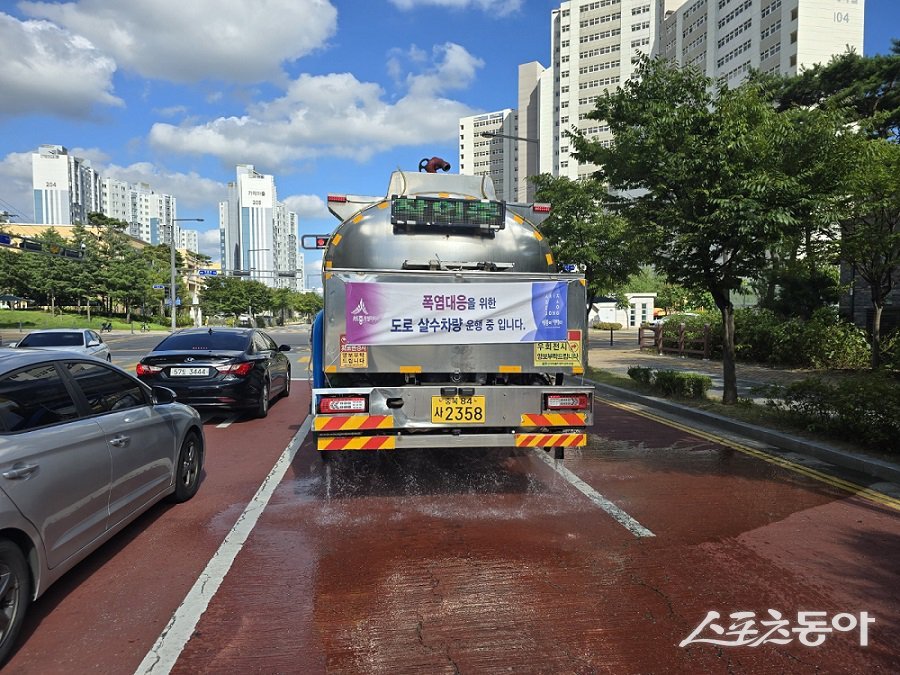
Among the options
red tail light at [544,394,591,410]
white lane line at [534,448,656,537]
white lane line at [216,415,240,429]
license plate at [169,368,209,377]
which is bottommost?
white lane line at [216,415,240,429]

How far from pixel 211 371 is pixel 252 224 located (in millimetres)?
137699

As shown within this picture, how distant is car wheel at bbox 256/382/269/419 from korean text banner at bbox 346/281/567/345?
5.14 meters

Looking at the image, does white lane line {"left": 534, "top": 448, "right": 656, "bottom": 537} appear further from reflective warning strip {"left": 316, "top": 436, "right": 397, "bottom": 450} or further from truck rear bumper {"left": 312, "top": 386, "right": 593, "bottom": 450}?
reflective warning strip {"left": 316, "top": 436, "right": 397, "bottom": 450}

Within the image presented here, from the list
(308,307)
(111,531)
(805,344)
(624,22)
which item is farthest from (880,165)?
(308,307)

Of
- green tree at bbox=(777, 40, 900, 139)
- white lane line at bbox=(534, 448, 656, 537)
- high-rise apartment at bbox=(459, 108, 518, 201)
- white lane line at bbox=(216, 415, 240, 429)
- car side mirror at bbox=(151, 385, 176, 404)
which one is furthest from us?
high-rise apartment at bbox=(459, 108, 518, 201)

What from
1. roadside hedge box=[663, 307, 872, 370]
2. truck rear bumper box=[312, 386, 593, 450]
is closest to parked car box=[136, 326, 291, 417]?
truck rear bumper box=[312, 386, 593, 450]

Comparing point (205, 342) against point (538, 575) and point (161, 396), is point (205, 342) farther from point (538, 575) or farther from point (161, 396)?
point (538, 575)

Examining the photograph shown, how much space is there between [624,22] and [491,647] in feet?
354

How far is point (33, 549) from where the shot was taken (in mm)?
3123

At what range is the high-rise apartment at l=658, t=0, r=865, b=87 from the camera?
58.6 metres

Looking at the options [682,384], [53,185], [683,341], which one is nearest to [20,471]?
[682,384]

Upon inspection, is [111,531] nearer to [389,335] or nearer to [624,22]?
[389,335]

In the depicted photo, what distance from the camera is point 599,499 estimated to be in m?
5.55

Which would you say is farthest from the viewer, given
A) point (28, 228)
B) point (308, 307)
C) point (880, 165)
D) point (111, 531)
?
point (308, 307)
